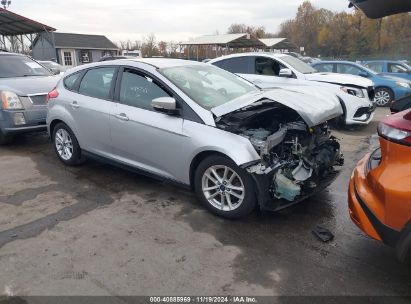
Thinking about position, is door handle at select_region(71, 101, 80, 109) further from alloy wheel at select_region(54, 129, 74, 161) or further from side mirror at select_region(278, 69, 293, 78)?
side mirror at select_region(278, 69, 293, 78)

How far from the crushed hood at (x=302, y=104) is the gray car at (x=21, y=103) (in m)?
4.17

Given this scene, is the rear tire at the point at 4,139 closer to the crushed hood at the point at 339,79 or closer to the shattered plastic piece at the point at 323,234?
the shattered plastic piece at the point at 323,234

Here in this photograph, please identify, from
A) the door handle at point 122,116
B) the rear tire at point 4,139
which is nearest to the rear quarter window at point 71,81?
the door handle at point 122,116

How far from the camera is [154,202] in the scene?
449 centimetres

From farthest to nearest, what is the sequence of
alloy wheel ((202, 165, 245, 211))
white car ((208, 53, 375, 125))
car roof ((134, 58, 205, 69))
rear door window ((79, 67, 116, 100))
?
white car ((208, 53, 375, 125))
rear door window ((79, 67, 116, 100))
car roof ((134, 58, 205, 69))
alloy wheel ((202, 165, 245, 211))

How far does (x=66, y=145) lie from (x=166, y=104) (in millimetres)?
2372

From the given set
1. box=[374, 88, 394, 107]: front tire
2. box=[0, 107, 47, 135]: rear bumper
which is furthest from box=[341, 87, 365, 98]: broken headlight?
box=[0, 107, 47, 135]: rear bumper

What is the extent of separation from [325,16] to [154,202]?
264 ft

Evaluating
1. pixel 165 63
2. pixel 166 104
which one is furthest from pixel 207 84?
pixel 166 104

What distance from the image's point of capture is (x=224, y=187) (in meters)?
3.92

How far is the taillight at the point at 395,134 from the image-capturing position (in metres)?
2.47

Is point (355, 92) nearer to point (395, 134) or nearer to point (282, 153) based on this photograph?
point (282, 153)

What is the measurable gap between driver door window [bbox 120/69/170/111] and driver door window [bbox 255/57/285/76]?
5197 millimetres

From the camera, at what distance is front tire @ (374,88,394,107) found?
11763 millimetres
